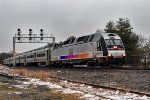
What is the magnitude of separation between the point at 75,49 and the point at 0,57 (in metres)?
146

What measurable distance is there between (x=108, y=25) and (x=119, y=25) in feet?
9.23

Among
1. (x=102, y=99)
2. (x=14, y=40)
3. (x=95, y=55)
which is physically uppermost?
(x=14, y=40)

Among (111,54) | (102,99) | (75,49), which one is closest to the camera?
(102,99)

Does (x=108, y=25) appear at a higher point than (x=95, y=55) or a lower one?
higher

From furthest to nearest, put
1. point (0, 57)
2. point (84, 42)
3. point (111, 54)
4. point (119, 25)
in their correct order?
1. point (0, 57)
2. point (119, 25)
3. point (84, 42)
4. point (111, 54)

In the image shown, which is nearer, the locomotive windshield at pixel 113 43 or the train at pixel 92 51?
the train at pixel 92 51

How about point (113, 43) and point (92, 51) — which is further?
point (92, 51)

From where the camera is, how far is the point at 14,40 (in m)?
81.9

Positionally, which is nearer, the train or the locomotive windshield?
the train

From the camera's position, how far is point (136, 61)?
129 feet

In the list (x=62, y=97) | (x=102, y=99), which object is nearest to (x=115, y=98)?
(x=102, y=99)

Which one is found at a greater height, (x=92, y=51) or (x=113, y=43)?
(x=113, y=43)

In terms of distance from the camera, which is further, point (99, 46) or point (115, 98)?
point (99, 46)

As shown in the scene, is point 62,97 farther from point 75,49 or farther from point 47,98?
point 75,49
